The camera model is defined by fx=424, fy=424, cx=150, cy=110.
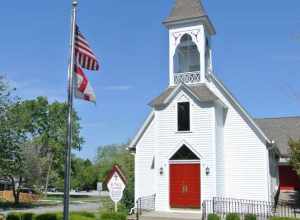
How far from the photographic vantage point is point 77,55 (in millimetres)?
13625

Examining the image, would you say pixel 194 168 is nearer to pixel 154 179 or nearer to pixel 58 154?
pixel 154 179

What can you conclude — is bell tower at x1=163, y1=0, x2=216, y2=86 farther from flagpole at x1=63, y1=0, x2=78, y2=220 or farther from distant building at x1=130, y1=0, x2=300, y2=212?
flagpole at x1=63, y1=0, x2=78, y2=220

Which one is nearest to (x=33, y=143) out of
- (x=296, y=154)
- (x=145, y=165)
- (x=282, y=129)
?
(x=145, y=165)

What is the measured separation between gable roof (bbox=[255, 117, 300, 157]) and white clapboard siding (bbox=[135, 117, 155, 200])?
10.1 meters

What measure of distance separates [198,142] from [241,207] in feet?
14.6

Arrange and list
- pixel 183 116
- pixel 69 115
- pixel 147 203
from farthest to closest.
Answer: pixel 147 203
pixel 183 116
pixel 69 115

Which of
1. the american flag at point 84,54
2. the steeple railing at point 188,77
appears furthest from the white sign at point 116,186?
the steeple railing at point 188,77

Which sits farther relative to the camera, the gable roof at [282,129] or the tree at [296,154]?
the gable roof at [282,129]

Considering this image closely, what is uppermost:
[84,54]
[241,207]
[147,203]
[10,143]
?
[84,54]

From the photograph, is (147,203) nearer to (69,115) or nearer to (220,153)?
(220,153)

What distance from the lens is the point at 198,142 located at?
23.9m

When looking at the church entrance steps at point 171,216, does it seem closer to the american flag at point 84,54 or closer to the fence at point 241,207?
the fence at point 241,207

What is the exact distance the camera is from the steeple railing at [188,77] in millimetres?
26062

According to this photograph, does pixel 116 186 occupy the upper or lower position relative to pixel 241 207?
upper
